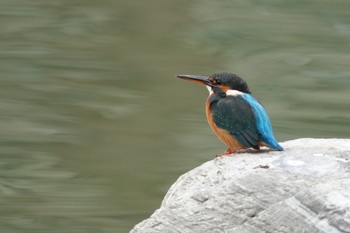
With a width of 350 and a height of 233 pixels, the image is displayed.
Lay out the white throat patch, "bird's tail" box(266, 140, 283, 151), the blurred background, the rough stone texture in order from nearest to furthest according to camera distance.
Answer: the rough stone texture
"bird's tail" box(266, 140, 283, 151)
the white throat patch
the blurred background

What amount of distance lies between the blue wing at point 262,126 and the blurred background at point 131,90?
1941 mm

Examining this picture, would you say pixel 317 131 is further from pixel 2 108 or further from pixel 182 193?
pixel 182 193

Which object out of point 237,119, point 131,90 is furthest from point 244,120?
point 131,90

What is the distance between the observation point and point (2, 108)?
303 inches

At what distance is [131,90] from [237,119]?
370 centimetres

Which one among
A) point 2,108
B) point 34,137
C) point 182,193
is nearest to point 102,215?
point 34,137

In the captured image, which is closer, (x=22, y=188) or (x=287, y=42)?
(x=22, y=188)

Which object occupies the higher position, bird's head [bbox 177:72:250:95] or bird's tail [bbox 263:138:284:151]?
bird's head [bbox 177:72:250:95]

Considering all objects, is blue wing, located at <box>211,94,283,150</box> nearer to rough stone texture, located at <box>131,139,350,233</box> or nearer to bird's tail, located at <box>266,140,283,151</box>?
bird's tail, located at <box>266,140,283,151</box>

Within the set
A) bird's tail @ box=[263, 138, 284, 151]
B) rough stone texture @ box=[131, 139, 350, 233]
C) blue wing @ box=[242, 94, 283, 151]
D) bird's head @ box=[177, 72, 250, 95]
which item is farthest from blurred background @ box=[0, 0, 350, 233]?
rough stone texture @ box=[131, 139, 350, 233]

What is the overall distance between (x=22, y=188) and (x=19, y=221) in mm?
501

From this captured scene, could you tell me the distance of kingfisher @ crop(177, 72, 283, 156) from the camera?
4.29 metres

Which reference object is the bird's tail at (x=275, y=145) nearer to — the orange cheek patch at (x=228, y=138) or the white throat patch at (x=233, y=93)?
the orange cheek patch at (x=228, y=138)

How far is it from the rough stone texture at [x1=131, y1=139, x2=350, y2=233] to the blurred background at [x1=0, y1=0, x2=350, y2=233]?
2283 millimetres
